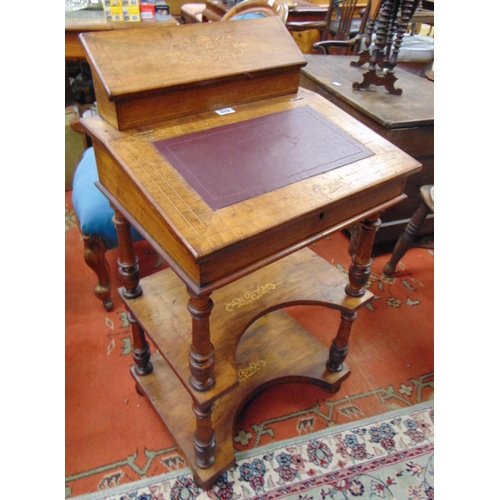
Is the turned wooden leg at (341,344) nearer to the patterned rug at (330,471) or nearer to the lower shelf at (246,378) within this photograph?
the lower shelf at (246,378)

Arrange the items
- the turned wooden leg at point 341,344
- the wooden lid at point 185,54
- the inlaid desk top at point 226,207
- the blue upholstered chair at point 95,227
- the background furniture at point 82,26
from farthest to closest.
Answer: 1. the background furniture at point 82,26
2. the blue upholstered chair at point 95,227
3. the turned wooden leg at point 341,344
4. the wooden lid at point 185,54
5. the inlaid desk top at point 226,207

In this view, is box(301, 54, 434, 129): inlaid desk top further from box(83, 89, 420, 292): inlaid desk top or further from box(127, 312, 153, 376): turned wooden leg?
box(127, 312, 153, 376): turned wooden leg

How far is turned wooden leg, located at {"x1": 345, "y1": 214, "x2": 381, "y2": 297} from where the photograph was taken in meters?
1.24

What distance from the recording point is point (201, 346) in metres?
0.98

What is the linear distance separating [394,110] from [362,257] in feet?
3.28

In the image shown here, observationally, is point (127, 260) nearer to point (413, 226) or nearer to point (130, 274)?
point (130, 274)

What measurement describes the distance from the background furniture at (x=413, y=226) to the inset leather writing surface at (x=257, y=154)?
0.92 meters

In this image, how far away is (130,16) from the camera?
2834 millimetres

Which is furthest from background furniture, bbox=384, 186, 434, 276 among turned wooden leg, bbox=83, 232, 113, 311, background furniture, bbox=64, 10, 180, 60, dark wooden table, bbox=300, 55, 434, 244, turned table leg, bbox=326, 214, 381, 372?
background furniture, bbox=64, 10, 180, 60

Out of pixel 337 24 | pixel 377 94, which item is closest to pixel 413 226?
pixel 377 94

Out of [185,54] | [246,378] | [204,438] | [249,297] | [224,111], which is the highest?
[185,54]

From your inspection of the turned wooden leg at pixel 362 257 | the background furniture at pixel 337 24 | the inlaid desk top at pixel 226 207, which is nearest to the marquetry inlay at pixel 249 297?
the turned wooden leg at pixel 362 257

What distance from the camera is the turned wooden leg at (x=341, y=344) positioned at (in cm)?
145

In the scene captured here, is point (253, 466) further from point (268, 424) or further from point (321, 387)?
point (321, 387)
